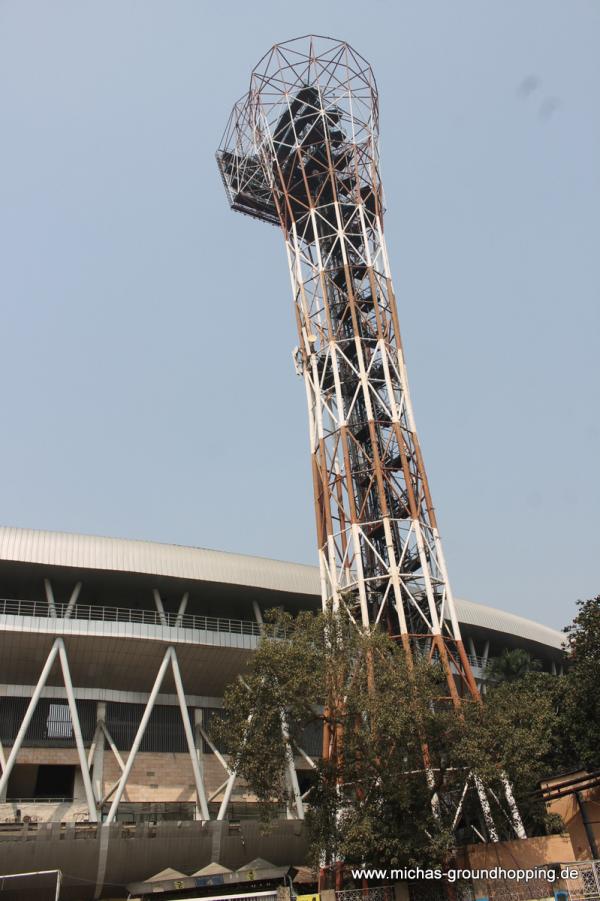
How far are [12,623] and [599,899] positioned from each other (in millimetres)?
27637

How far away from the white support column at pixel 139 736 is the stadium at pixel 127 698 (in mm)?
77

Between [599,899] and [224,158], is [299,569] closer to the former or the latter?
[599,899]

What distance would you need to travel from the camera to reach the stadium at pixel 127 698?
1455 inches

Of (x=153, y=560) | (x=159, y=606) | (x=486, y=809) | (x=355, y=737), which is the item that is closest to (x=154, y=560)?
(x=153, y=560)

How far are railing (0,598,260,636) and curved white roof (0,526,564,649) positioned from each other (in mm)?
2328

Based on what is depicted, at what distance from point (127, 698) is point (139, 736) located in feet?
17.0

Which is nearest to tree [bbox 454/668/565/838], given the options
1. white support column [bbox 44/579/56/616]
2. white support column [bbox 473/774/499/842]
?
white support column [bbox 473/774/499/842]

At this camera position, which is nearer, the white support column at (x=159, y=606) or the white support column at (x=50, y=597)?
the white support column at (x=50, y=597)

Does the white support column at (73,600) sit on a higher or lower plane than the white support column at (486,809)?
higher

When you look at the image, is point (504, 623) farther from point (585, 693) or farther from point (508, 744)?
point (508, 744)

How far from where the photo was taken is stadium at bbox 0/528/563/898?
37.0m

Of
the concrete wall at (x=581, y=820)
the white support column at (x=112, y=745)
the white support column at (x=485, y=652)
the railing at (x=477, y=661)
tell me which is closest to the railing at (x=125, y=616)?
the white support column at (x=112, y=745)

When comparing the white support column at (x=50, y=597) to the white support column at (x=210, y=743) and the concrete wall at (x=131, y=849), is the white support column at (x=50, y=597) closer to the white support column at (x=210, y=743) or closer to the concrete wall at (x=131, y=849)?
the concrete wall at (x=131, y=849)

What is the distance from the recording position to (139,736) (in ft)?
127
